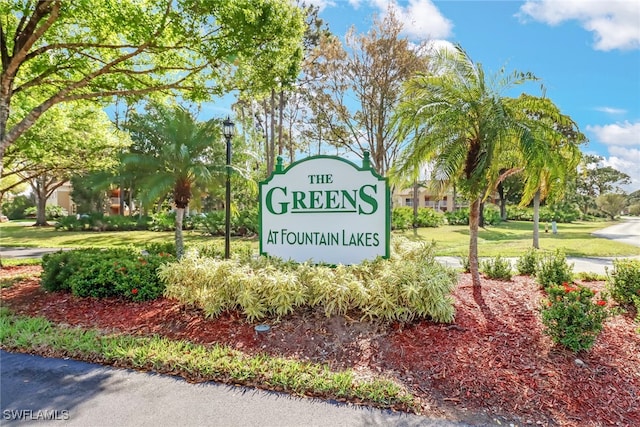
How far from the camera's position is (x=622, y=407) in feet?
9.46

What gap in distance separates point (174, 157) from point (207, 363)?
644cm

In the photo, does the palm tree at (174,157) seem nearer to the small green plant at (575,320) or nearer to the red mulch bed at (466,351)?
the red mulch bed at (466,351)

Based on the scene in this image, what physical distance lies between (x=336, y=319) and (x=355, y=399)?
138cm

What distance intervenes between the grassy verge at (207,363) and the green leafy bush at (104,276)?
3.79ft

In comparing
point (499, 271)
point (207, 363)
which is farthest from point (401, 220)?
point (207, 363)

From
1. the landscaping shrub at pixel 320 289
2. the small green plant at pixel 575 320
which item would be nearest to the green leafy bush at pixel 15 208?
the landscaping shrub at pixel 320 289

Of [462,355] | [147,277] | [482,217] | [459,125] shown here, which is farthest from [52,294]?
[482,217]

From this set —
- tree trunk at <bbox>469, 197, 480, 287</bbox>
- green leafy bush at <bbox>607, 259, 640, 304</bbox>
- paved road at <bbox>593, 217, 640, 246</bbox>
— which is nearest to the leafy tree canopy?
tree trunk at <bbox>469, 197, 480, 287</bbox>

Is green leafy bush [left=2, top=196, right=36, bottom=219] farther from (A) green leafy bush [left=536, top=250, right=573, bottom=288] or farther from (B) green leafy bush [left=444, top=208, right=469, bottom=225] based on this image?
(A) green leafy bush [left=536, top=250, right=573, bottom=288]

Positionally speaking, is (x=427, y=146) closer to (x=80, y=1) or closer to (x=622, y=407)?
(x=622, y=407)

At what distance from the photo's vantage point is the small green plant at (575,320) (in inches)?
138

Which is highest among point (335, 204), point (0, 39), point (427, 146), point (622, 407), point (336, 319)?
point (0, 39)

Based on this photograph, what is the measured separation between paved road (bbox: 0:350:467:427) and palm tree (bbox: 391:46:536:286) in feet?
13.0

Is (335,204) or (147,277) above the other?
(335,204)
